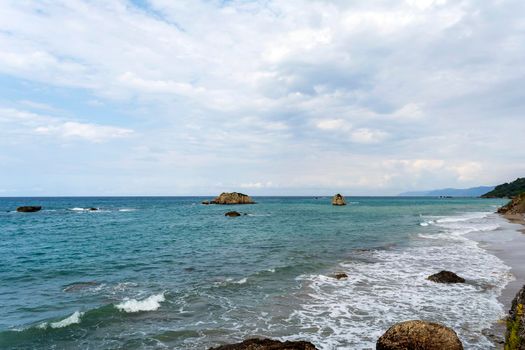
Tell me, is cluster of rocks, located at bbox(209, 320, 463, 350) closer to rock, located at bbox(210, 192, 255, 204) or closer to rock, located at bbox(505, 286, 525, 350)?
rock, located at bbox(505, 286, 525, 350)

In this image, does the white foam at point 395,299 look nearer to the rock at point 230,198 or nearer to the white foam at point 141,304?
the white foam at point 141,304

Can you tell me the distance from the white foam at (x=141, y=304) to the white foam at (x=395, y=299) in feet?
22.1

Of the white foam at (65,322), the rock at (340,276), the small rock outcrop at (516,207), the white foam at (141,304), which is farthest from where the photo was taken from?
the small rock outcrop at (516,207)

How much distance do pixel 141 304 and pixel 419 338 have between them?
12471 mm

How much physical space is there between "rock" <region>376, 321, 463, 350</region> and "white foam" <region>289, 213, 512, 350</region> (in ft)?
5.28

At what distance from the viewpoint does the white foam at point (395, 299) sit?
46.6 ft

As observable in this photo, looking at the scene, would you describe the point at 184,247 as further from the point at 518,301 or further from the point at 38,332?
the point at 518,301

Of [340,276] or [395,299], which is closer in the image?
[395,299]

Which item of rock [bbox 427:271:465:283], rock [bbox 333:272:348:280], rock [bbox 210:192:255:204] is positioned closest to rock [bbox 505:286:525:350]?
rock [bbox 427:271:465:283]

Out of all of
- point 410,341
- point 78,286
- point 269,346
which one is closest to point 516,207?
point 410,341

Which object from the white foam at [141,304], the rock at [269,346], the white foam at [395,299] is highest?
the rock at [269,346]

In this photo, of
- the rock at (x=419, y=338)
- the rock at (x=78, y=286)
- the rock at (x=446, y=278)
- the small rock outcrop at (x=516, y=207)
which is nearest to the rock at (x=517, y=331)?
the rock at (x=419, y=338)

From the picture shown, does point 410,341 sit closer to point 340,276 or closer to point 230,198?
point 340,276

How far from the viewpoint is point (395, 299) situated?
18656 mm
